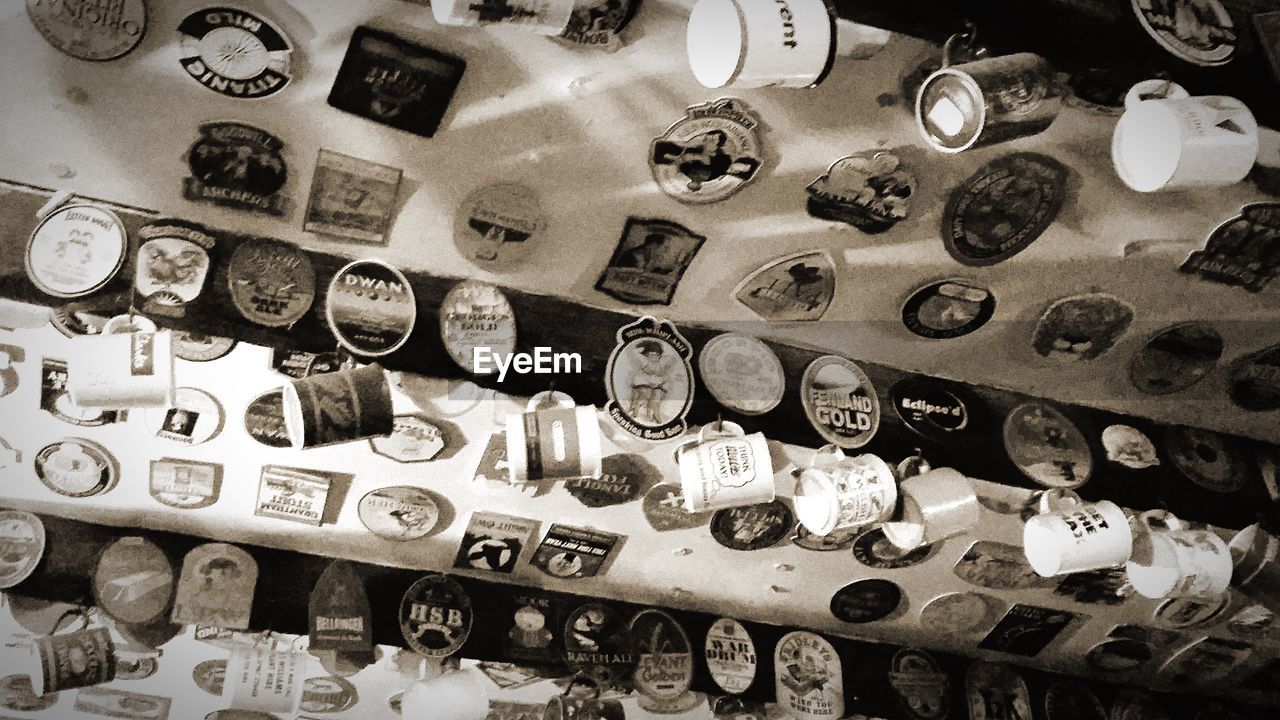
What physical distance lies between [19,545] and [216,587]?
0.45 meters

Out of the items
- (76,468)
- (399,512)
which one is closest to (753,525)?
(399,512)

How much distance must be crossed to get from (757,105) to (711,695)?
5.81ft

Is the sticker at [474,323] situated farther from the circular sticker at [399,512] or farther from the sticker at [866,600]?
the sticker at [866,600]

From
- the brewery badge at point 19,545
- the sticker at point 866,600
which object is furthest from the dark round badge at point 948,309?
the brewery badge at point 19,545

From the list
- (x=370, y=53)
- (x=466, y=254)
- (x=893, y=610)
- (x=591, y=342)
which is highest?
(x=370, y=53)

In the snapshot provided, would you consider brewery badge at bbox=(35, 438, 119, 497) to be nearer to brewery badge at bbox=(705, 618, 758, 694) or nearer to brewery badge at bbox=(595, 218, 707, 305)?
brewery badge at bbox=(595, 218, 707, 305)

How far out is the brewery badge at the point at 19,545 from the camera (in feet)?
6.77

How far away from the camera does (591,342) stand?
6.92 ft

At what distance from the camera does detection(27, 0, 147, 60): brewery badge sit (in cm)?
146

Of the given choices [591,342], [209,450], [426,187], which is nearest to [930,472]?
[591,342]

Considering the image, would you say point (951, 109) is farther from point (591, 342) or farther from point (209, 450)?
point (209, 450)

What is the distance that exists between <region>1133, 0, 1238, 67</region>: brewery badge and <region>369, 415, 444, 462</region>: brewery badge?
1.84 m

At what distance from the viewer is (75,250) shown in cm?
171

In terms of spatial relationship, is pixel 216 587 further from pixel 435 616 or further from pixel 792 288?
pixel 792 288
